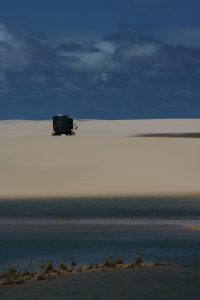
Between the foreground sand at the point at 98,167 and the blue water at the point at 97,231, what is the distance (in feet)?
22.9

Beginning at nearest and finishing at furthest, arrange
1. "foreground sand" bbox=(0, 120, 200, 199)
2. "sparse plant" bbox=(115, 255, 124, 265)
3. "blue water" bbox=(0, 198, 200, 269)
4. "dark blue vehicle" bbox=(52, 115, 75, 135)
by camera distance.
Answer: "sparse plant" bbox=(115, 255, 124, 265) < "blue water" bbox=(0, 198, 200, 269) < "foreground sand" bbox=(0, 120, 200, 199) < "dark blue vehicle" bbox=(52, 115, 75, 135)

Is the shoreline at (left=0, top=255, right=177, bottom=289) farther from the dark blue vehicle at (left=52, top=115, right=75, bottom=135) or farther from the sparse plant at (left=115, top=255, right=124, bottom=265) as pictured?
the dark blue vehicle at (left=52, top=115, right=75, bottom=135)

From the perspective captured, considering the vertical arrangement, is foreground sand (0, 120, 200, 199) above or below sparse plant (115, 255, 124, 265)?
above

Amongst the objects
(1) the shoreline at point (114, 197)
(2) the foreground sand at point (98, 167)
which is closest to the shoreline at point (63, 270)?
(1) the shoreline at point (114, 197)

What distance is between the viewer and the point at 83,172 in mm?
51469

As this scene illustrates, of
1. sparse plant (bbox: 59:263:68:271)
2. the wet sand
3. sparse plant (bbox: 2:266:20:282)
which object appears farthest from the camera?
sparse plant (bbox: 59:263:68:271)

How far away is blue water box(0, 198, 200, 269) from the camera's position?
2134cm

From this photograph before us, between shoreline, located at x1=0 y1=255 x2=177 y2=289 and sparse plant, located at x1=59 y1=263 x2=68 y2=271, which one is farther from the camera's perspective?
sparse plant, located at x1=59 y1=263 x2=68 y2=271

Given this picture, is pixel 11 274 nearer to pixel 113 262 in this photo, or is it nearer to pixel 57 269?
pixel 57 269

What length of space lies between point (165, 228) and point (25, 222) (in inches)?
185

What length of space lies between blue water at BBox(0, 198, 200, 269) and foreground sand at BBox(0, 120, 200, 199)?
6.98 m

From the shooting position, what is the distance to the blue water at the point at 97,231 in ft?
70.0

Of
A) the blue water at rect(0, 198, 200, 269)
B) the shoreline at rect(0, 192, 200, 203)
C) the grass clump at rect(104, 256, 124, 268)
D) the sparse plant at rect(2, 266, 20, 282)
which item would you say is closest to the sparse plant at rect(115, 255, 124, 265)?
the grass clump at rect(104, 256, 124, 268)

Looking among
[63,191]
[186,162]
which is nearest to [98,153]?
[186,162]
